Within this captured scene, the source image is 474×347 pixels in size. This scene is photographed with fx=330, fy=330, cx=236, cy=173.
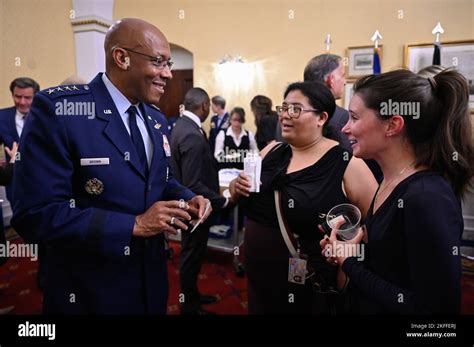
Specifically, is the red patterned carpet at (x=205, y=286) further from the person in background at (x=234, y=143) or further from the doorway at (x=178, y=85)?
the doorway at (x=178, y=85)

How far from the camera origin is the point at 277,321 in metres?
1.01

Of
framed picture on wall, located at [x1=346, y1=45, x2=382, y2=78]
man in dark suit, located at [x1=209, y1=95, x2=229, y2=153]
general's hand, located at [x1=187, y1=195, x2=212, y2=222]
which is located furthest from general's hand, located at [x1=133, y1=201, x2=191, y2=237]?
framed picture on wall, located at [x1=346, y1=45, x2=382, y2=78]

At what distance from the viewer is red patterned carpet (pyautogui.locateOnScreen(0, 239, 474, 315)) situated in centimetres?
228

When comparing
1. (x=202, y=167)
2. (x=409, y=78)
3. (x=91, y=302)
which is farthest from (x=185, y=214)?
(x=202, y=167)

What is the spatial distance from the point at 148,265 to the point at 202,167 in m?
1.10

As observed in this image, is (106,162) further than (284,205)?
No

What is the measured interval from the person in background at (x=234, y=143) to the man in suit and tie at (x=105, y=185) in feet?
9.85

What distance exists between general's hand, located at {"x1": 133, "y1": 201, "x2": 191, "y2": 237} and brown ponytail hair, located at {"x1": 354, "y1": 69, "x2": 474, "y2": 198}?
62cm

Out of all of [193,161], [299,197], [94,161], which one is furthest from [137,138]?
[193,161]

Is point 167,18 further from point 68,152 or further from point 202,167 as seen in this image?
point 68,152

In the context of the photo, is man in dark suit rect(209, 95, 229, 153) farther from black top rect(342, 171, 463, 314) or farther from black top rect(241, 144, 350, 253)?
black top rect(342, 171, 463, 314)

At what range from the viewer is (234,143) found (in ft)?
14.1

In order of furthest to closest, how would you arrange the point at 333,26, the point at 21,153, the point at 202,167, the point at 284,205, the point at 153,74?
the point at 333,26
the point at 202,167
the point at 284,205
the point at 153,74
the point at 21,153

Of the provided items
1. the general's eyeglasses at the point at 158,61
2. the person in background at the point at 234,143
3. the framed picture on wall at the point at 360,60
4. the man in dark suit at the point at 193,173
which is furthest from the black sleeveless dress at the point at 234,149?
the general's eyeglasses at the point at 158,61
